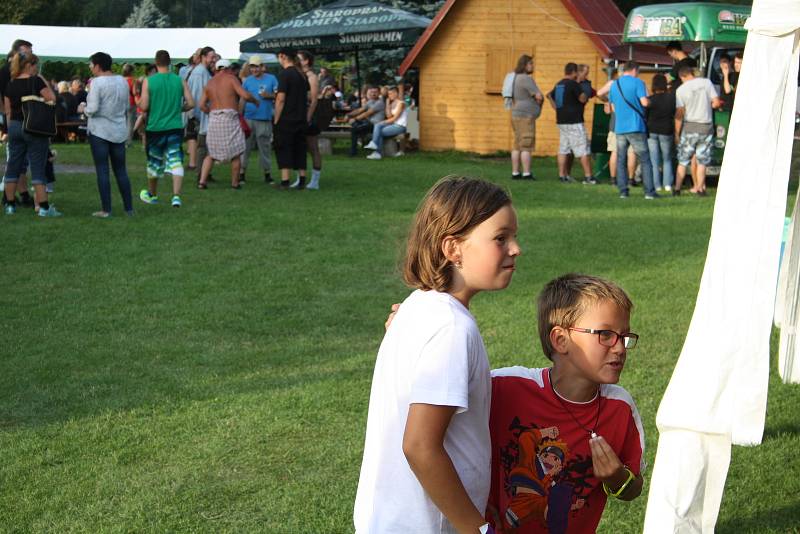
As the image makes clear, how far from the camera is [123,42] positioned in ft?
126

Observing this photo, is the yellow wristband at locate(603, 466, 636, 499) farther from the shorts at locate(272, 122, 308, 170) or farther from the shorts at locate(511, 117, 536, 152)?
the shorts at locate(511, 117, 536, 152)

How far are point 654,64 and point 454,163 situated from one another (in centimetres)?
693

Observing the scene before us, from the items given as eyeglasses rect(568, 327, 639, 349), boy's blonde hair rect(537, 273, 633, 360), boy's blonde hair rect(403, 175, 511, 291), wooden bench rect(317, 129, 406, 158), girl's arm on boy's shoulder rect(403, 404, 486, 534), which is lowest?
wooden bench rect(317, 129, 406, 158)

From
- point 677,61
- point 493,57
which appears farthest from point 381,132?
point 677,61

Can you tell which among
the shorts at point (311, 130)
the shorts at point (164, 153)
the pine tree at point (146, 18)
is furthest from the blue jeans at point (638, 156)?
the pine tree at point (146, 18)

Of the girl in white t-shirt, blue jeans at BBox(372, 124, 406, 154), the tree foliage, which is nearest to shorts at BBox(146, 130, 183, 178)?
blue jeans at BBox(372, 124, 406, 154)

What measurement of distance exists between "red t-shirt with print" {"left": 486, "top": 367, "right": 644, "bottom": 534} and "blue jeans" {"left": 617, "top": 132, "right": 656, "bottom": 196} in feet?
46.6

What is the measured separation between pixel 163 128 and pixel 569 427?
12.3 meters

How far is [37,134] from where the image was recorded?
1284 centimetres

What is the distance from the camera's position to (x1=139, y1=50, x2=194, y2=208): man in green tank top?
47.4 feet

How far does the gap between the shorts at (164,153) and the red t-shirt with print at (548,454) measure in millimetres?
12061

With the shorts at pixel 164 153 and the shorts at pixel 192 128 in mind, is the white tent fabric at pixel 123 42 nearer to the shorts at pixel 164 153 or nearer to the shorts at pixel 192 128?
the shorts at pixel 192 128

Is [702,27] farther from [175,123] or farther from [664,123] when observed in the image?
[175,123]

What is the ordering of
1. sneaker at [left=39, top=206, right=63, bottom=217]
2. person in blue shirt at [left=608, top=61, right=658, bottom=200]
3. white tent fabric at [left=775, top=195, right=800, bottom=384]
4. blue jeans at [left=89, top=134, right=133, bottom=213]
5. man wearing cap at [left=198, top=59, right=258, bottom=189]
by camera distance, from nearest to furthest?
white tent fabric at [left=775, top=195, right=800, bottom=384]
blue jeans at [left=89, top=134, right=133, bottom=213]
sneaker at [left=39, top=206, right=63, bottom=217]
man wearing cap at [left=198, top=59, right=258, bottom=189]
person in blue shirt at [left=608, top=61, right=658, bottom=200]
